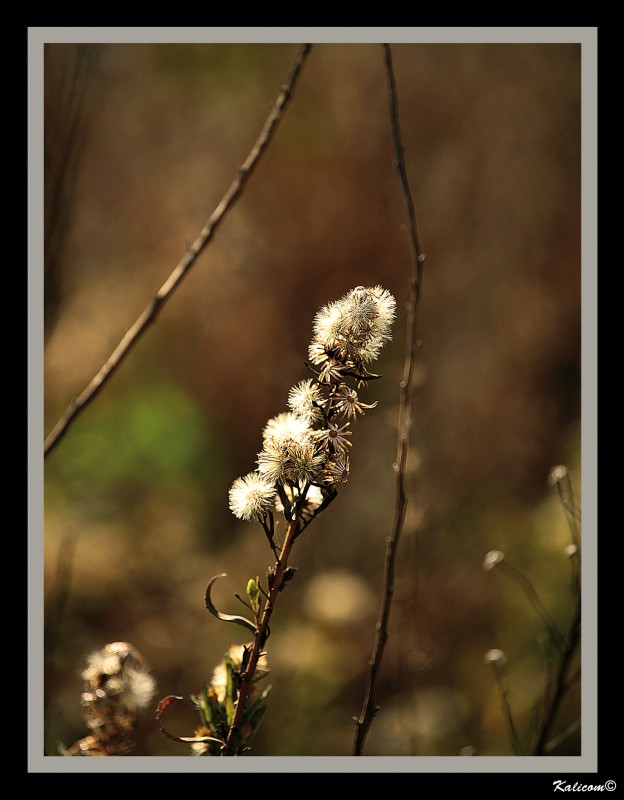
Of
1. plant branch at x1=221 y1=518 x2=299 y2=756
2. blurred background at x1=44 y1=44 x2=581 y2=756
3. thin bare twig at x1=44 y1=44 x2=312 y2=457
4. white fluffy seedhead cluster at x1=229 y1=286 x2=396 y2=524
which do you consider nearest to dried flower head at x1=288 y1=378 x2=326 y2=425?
white fluffy seedhead cluster at x1=229 y1=286 x2=396 y2=524

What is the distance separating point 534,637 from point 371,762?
1093mm

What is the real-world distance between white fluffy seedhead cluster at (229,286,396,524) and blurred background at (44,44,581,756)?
1268 mm

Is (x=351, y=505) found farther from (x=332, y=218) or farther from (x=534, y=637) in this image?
(x=332, y=218)

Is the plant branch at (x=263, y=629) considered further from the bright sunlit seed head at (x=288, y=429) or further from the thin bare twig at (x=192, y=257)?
the thin bare twig at (x=192, y=257)

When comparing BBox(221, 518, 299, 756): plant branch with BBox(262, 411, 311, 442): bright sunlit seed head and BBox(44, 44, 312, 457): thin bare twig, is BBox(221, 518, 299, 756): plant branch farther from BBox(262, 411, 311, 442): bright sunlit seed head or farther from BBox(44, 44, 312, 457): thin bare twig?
BBox(44, 44, 312, 457): thin bare twig

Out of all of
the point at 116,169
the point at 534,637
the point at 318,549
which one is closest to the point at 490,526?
the point at 534,637

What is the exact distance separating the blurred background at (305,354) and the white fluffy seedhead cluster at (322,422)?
4.16 feet

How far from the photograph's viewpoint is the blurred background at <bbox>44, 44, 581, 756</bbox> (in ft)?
6.72

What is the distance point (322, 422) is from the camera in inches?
27.6

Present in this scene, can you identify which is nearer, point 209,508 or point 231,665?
point 231,665

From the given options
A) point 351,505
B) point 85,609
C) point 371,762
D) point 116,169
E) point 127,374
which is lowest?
point 371,762

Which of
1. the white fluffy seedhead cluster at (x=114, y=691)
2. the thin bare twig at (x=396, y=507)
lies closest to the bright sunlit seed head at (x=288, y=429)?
the thin bare twig at (x=396, y=507)

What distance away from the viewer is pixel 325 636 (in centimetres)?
202

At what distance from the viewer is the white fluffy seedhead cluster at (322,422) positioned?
2.22ft
